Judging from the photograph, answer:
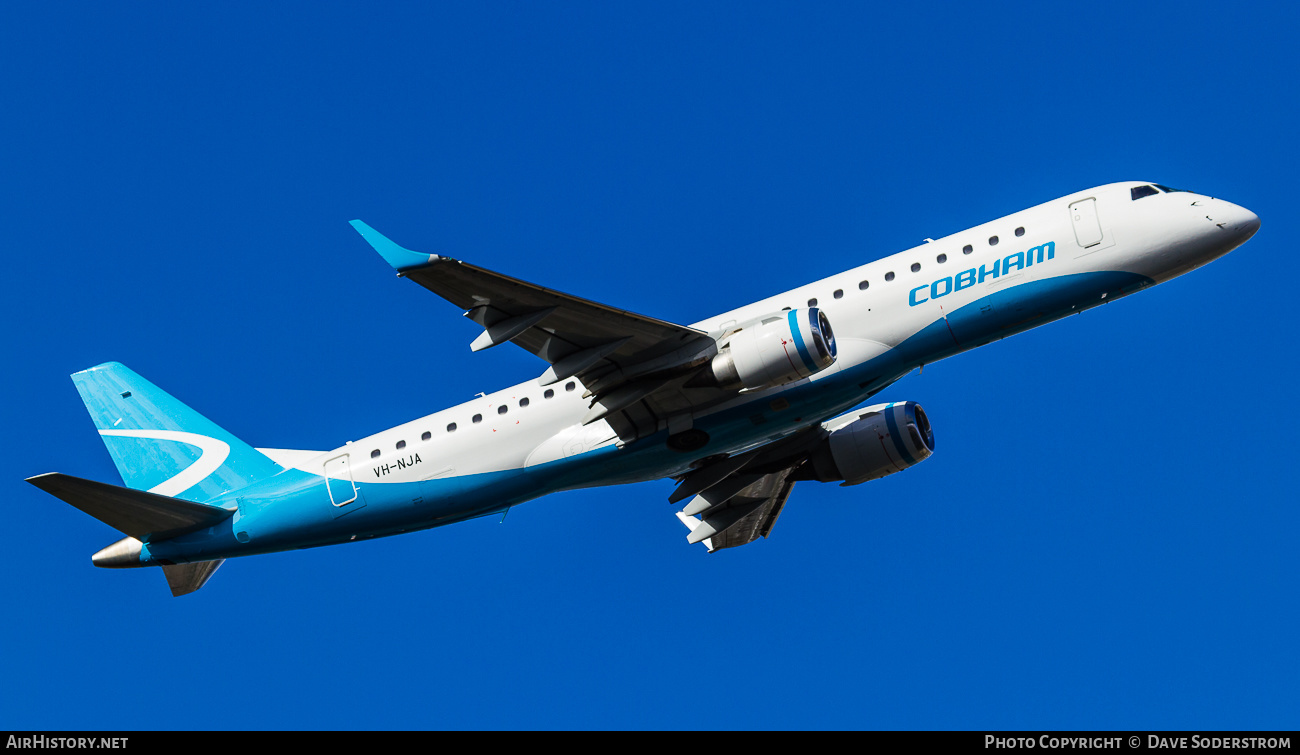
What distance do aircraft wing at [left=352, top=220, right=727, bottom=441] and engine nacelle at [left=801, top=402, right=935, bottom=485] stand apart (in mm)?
6189

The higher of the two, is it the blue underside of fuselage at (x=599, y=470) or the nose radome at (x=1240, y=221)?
the nose radome at (x=1240, y=221)

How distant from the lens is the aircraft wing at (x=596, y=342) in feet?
93.7

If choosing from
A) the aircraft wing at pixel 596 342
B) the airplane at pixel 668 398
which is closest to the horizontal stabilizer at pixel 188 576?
the airplane at pixel 668 398

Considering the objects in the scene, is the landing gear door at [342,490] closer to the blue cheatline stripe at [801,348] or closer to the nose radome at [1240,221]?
the blue cheatline stripe at [801,348]

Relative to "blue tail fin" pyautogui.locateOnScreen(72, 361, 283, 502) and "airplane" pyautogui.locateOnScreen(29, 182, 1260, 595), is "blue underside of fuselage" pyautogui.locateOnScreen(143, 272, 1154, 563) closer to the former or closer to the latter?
"airplane" pyautogui.locateOnScreen(29, 182, 1260, 595)

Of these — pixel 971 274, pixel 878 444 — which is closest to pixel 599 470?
pixel 878 444

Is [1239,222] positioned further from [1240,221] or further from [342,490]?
[342,490]

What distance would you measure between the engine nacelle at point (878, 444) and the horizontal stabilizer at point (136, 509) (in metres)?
17.3

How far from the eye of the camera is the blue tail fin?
36750 millimetres

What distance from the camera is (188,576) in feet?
121

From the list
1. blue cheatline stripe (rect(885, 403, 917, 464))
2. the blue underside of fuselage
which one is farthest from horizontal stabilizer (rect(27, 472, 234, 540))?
blue cheatline stripe (rect(885, 403, 917, 464))
